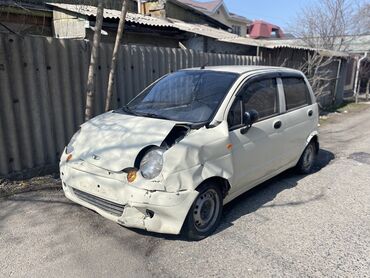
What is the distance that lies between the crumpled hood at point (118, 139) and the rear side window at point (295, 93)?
2198mm

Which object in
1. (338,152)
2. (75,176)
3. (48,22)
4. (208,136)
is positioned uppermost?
(48,22)

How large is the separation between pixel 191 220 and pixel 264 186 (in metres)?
2.07

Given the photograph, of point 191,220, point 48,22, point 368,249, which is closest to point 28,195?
point 191,220

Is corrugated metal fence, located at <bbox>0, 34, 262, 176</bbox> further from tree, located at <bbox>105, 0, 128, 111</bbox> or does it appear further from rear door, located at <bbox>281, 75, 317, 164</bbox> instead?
rear door, located at <bbox>281, 75, 317, 164</bbox>

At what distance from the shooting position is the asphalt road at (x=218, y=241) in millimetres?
2957

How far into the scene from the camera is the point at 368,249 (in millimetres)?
3301

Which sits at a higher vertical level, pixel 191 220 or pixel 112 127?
pixel 112 127

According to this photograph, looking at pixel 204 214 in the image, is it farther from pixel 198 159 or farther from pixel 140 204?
pixel 140 204

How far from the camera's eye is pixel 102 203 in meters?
3.32

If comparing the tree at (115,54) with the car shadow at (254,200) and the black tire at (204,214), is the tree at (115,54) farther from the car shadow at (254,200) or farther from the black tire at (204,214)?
the black tire at (204,214)

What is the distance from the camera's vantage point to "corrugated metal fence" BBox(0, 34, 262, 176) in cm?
468

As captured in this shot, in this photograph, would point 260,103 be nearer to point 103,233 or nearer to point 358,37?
point 103,233

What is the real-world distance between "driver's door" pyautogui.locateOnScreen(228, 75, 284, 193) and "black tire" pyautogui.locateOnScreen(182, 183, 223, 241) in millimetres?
333

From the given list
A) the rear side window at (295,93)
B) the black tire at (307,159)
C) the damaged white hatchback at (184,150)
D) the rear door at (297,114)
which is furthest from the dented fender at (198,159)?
the black tire at (307,159)
